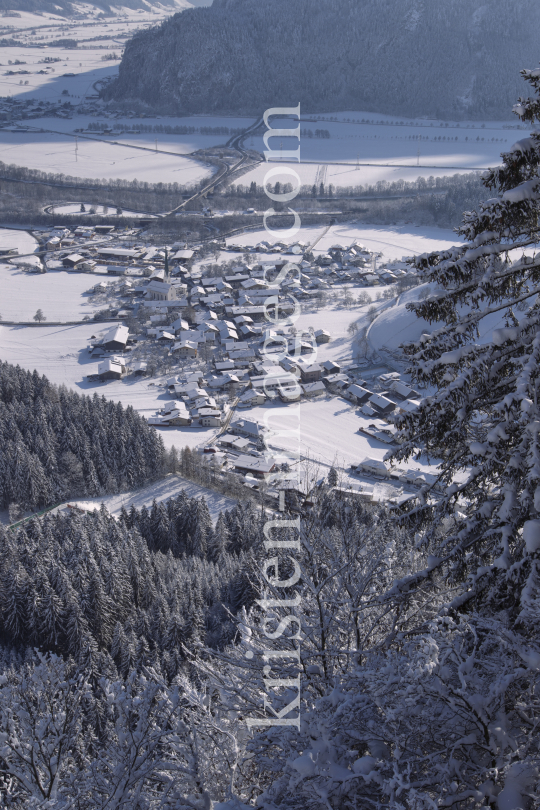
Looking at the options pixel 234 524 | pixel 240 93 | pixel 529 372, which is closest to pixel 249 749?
pixel 529 372

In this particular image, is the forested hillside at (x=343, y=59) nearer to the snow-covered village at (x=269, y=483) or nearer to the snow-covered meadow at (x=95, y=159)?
the snow-covered meadow at (x=95, y=159)

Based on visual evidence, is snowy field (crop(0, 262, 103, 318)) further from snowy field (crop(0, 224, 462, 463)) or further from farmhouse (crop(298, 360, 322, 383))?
farmhouse (crop(298, 360, 322, 383))

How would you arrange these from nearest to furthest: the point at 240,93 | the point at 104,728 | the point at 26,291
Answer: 1. the point at 104,728
2. the point at 26,291
3. the point at 240,93

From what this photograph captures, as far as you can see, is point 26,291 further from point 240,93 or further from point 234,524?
point 240,93

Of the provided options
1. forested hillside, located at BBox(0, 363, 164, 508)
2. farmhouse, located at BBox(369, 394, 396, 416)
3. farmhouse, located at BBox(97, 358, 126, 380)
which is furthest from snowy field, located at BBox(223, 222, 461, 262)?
forested hillside, located at BBox(0, 363, 164, 508)

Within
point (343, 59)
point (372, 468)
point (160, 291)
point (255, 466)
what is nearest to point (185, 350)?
point (160, 291)
